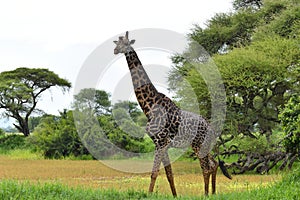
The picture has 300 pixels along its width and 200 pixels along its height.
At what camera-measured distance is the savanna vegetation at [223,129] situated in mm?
9992

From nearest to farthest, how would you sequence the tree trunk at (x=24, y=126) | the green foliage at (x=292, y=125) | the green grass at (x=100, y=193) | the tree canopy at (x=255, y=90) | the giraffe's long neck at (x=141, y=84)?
the green grass at (x=100, y=193)
the giraffe's long neck at (x=141, y=84)
the green foliage at (x=292, y=125)
the tree canopy at (x=255, y=90)
the tree trunk at (x=24, y=126)

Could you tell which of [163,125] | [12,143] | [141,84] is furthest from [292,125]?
[12,143]

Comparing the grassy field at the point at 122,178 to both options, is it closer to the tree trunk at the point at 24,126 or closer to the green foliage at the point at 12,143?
the green foliage at the point at 12,143

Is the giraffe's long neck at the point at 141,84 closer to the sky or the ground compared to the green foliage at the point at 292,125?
closer to the sky

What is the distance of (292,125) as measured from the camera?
9.94m

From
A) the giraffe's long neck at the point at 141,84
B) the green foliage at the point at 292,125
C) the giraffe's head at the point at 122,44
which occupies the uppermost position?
the giraffe's head at the point at 122,44

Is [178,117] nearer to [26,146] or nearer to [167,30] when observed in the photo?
[167,30]

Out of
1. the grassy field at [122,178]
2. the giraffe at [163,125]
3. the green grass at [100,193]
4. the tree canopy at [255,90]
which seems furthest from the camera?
the tree canopy at [255,90]

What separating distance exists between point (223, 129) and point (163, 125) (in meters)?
9.17

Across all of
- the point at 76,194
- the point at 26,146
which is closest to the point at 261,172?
the point at 76,194

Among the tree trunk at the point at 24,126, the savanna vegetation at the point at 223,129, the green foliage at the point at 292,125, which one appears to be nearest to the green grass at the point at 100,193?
the savanna vegetation at the point at 223,129

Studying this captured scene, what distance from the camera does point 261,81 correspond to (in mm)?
17766

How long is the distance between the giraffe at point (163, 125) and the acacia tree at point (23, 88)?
86.7 feet

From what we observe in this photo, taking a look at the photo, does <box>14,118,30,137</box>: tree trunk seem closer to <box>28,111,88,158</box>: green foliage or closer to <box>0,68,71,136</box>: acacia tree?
<box>0,68,71,136</box>: acacia tree
